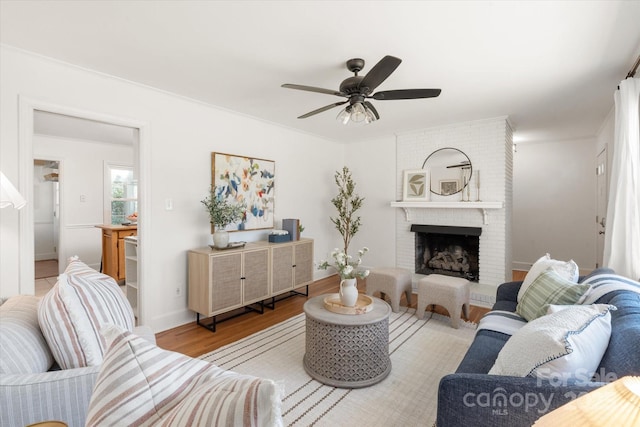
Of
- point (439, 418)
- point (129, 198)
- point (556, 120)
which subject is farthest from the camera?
point (129, 198)

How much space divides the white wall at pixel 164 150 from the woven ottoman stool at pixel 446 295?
7.20ft

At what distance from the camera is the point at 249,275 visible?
3.43 m

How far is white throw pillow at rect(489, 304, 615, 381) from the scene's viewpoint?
1.08 metres

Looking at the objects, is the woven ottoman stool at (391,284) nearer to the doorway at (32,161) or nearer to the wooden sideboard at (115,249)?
the doorway at (32,161)

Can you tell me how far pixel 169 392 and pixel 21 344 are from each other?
0.96 meters

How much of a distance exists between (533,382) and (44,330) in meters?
1.91

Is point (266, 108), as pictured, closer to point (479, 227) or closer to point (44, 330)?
point (44, 330)

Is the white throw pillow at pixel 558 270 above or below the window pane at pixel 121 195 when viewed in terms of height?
below

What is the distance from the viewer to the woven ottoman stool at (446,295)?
10.5 ft

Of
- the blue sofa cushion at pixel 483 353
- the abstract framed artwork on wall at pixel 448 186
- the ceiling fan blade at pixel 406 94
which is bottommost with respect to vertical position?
the blue sofa cushion at pixel 483 353

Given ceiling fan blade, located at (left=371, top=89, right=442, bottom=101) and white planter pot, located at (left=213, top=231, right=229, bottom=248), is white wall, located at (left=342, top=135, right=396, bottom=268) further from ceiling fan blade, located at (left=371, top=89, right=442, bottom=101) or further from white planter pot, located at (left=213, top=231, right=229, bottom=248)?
ceiling fan blade, located at (left=371, top=89, right=442, bottom=101)

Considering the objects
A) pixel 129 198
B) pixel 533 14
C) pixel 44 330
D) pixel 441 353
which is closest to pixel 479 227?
pixel 441 353

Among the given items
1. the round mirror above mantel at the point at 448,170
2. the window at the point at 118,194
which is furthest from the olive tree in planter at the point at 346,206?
the window at the point at 118,194

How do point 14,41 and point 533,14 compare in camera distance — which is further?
point 14,41
